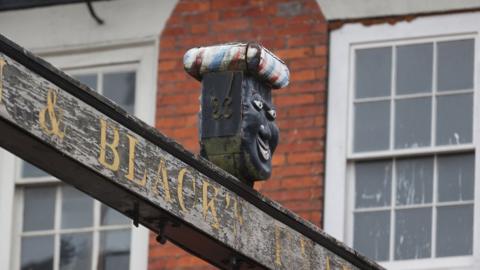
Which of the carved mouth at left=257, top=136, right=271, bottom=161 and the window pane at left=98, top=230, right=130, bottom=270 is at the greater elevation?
the window pane at left=98, top=230, right=130, bottom=270

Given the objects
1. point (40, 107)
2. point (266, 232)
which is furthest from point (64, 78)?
point (266, 232)

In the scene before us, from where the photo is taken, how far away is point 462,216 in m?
12.8

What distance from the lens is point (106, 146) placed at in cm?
646

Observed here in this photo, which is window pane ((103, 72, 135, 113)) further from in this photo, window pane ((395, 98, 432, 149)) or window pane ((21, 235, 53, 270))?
window pane ((395, 98, 432, 149))

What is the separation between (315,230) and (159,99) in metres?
6.56

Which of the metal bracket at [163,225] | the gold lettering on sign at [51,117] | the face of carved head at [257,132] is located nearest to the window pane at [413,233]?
the face of carved head at [257,132]

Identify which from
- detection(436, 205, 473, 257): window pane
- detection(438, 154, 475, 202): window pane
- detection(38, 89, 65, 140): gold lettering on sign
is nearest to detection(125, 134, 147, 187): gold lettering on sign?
detection(38, 89, 65, 140): gold lettering on sign

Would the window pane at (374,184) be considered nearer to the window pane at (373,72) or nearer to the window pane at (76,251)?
the window pane at (373,72)

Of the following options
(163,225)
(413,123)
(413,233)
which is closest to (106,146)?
(163,225)

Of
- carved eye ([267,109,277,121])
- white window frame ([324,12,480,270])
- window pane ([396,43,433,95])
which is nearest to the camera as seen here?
carved eye ([267,109,277,121])

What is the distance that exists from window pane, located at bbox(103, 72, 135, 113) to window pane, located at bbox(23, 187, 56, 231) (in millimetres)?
797

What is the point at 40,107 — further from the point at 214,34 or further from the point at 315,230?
the point at 214,34

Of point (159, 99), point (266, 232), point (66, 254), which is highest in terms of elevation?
point (159, 99)

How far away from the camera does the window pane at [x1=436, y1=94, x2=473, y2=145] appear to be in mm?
13000
